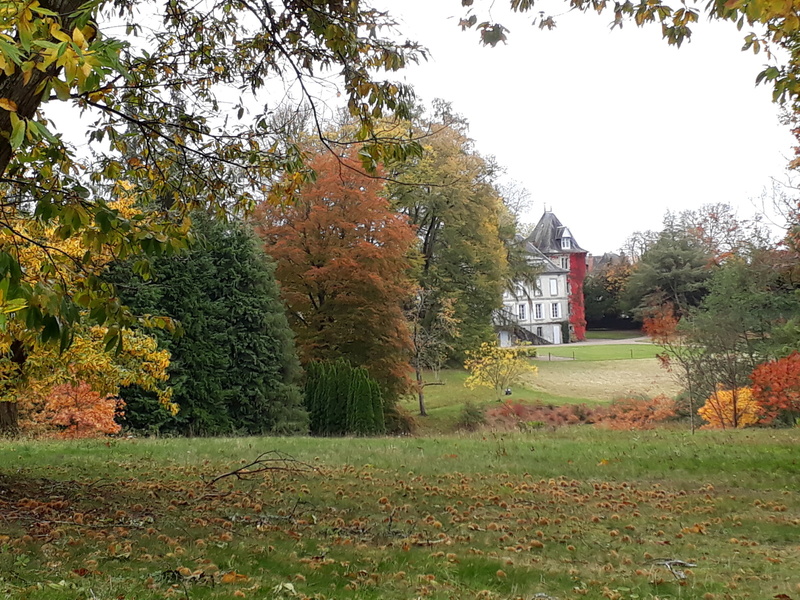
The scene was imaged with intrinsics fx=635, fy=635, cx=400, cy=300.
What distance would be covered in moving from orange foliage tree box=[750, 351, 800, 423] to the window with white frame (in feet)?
135

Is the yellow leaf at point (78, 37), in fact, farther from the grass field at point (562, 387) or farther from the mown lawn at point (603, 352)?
the mown lawn at point (603, 352)

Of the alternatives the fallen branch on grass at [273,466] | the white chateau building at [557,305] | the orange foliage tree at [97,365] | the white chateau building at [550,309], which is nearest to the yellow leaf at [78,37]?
the orange foliage tree at [97,365]

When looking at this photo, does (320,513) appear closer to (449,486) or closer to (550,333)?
(449,486)

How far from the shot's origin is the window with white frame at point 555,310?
61.1 metres

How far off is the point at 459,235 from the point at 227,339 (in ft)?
56.7

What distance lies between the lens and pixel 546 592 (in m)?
3.90

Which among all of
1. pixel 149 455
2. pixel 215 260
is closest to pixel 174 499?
pixel 149 455

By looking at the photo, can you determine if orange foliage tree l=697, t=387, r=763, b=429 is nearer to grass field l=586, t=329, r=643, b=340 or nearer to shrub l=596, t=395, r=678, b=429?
shrub l=596, t=395, r=678, b=429

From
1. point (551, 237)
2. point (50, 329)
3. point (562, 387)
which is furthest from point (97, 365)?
point (551, 237)

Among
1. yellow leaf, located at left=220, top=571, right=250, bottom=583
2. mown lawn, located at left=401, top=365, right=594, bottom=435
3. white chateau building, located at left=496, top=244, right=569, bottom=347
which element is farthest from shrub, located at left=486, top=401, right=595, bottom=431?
white chateau building, located at left=496, top=244, right=569, bottom=347

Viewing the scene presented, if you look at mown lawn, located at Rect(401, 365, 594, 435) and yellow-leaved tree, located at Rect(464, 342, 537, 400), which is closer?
mown lawn, located at Rect(401, 365, 594, 435)

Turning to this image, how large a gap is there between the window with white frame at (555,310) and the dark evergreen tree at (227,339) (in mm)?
44689

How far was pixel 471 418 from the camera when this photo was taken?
26000 mm

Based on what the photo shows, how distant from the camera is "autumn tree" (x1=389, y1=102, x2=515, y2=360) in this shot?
30.5 m
